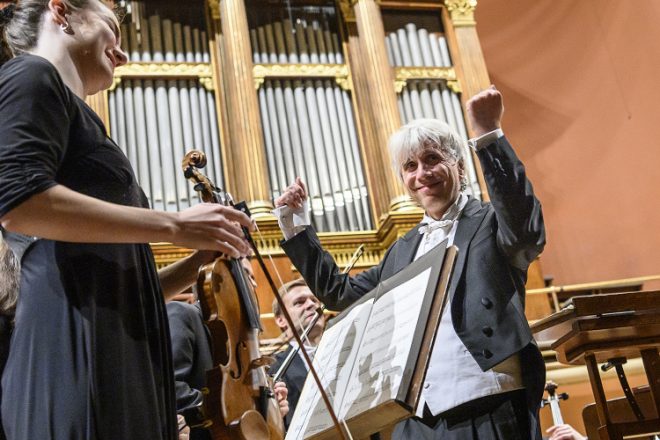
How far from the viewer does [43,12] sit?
143 cm

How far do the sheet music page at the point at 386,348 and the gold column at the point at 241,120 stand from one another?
3773 millimetres

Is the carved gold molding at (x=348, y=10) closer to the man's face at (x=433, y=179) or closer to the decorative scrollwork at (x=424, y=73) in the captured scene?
the decorative scrollwork at (x=424, y=73)

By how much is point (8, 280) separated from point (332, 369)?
719 mm

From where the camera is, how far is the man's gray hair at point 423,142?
2.18m

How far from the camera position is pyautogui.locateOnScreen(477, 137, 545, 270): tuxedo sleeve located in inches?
70.8

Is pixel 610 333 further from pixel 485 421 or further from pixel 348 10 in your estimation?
pixel 348 10

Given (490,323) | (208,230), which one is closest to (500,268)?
(490,323)

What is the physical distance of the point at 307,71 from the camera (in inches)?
248

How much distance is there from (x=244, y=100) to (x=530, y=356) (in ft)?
14.1

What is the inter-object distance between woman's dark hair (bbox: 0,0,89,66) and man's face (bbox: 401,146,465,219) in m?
1.05

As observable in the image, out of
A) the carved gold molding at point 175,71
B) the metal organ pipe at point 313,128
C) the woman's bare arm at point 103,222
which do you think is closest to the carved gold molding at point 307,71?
the metal organ pipe at point 313,128

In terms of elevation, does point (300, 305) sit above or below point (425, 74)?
below

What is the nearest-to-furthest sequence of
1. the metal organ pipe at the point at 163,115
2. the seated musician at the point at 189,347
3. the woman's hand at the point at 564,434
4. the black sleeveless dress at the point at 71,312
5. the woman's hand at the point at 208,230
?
the black sleeveless dress at the point at 71,312 < the woman's hand at the point at 208,230 < the seated musician at the point at 189,347 < the woman's hand at the point at 564,434 < the metal organ pipe at the point at 163,115

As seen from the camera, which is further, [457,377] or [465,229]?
[465,229]
